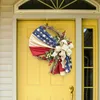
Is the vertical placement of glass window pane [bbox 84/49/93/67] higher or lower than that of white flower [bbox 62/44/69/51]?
lower

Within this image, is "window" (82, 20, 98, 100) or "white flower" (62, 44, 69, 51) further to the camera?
"window" (82, 20, 98, 100)

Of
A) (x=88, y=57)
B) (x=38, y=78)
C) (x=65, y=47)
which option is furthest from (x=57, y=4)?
(x=38, y=78)

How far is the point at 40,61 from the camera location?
16.8 ft

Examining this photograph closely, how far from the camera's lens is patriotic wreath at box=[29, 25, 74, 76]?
5.01 metres

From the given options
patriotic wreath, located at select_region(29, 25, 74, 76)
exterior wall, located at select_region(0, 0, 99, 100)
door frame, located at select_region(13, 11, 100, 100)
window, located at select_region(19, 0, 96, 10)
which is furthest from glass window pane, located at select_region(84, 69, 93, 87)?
exterior wall, located at select_region(0, 0, 99, 100)

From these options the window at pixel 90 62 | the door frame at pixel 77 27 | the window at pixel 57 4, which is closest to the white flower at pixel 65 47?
the door frame at pixel 77 27

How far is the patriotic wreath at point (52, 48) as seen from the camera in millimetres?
5008

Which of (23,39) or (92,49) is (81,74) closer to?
(92,49)

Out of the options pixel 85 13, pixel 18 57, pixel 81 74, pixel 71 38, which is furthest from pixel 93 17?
pixel 18 57

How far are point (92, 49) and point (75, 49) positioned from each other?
0.28m

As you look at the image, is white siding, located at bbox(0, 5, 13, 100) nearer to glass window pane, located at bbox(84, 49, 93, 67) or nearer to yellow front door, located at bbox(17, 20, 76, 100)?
yellow front door, located at bbox(17, 20, 76, 100)

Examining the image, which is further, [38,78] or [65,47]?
[38,78]

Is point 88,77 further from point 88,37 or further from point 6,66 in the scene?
point 6,66

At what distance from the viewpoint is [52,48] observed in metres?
5.02
